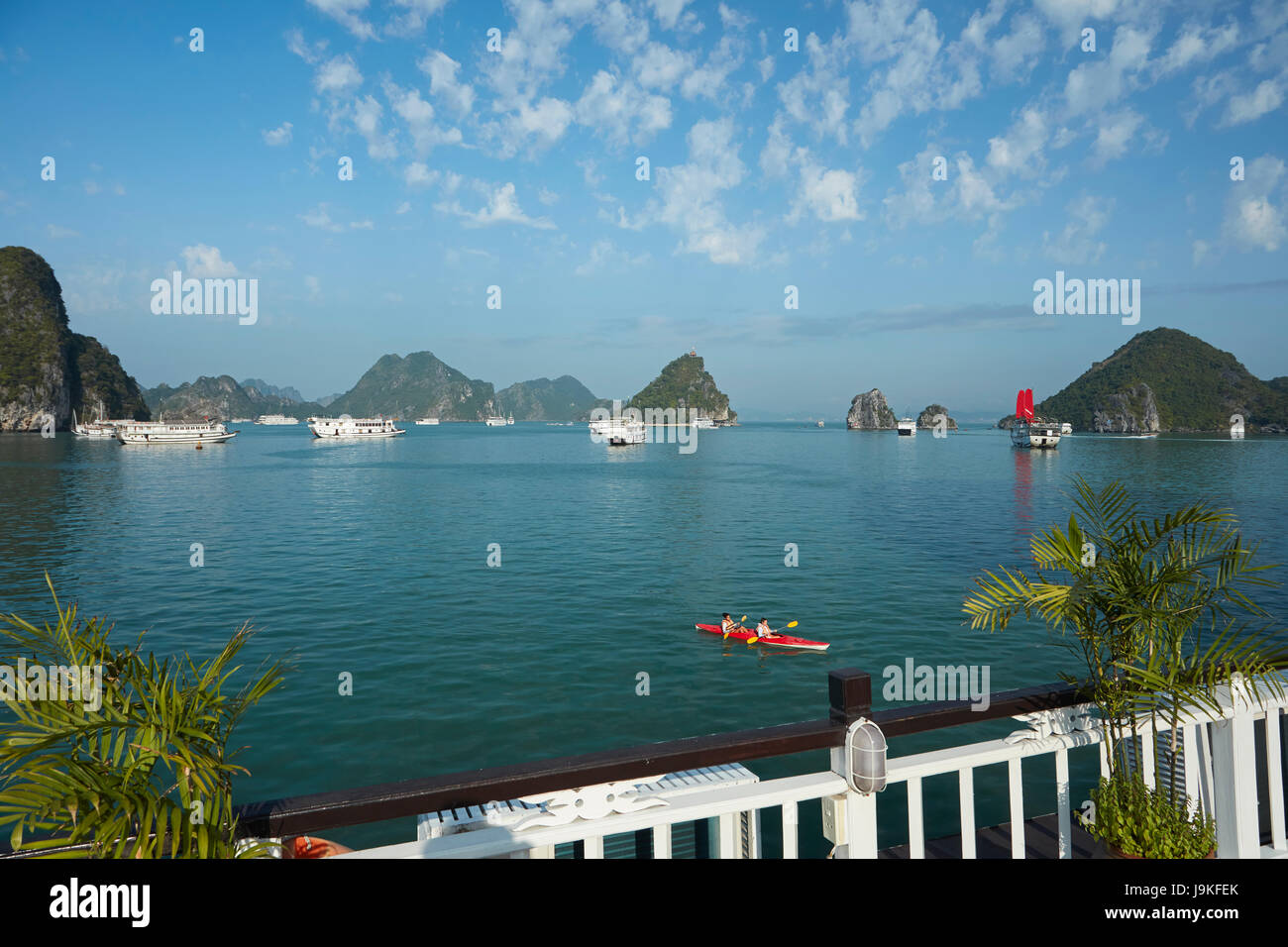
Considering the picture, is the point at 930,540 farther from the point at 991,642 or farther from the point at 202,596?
the point at 202,596

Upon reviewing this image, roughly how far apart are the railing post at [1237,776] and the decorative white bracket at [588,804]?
9.45 ft

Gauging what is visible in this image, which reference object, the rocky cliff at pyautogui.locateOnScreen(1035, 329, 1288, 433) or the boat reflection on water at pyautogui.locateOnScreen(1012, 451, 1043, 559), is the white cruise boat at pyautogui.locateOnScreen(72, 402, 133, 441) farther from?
the rocky cliff at pyautogui.locateOnScreen(1035, 329, 1288, 433)

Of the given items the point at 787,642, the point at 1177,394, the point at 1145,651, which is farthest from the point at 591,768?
the point at 1177,394

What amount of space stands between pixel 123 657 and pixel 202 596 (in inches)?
847

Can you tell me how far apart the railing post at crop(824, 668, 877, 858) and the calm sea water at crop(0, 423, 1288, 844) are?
782cm

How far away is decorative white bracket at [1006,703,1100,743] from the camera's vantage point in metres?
3.44

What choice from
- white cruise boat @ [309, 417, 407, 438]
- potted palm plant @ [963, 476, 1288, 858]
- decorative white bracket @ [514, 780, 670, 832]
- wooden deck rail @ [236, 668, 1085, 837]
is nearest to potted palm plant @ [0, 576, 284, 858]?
wooden deck rail @ [236, 668, 1085, 837]

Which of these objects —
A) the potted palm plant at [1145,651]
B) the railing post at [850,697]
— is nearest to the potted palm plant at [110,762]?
the railing post at [850,697]

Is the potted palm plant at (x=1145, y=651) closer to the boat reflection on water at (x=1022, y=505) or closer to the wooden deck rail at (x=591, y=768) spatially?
the wooden deck rail at (x=591, y=768)

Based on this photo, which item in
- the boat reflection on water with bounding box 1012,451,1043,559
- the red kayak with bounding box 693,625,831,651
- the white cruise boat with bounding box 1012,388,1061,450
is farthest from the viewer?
the white cruise boat with bounding box 1012,388,1061,450

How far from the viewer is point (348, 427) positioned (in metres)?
147

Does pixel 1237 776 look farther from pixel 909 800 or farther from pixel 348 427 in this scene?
pixel 348 427

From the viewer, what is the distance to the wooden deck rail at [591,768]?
245 cm
